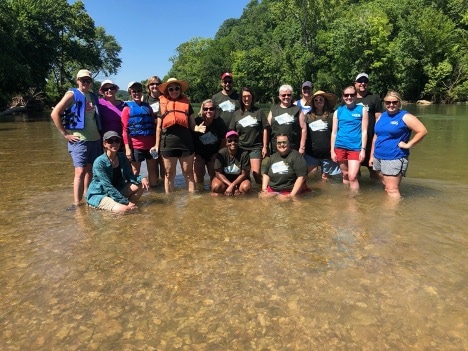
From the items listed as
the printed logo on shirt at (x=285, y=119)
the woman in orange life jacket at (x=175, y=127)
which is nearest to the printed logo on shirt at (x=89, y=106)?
the woman in orange life jacket at (x=175, y=127)

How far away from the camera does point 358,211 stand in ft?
19.4

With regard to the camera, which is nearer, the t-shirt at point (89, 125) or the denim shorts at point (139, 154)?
the t-shirt at point (89, 125)

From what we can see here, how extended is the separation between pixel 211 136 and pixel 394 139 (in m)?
3.29

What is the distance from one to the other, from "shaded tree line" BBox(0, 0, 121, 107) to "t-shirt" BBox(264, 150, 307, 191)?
100 feet

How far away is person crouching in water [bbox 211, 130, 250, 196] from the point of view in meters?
6.99

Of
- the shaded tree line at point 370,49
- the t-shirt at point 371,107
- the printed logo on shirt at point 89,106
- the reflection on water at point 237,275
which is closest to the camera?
the reflection on water at point 237,275

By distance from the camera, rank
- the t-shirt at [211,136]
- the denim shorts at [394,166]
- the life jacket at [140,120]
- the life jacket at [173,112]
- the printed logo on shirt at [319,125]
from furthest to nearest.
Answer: the printed logo on shirt at [319,125], the t-shirt at [211,136], the life jacket at [140,120], the life jacket at [173,112], the denim shorts at [394,166]

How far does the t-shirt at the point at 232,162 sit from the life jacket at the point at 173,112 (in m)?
0.90

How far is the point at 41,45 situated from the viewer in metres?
44.4

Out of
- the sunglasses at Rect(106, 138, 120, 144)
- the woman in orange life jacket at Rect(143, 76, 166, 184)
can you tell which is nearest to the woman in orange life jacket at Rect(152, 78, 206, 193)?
the woman in orange life jacket at Rect(143, 76, 166, 184)

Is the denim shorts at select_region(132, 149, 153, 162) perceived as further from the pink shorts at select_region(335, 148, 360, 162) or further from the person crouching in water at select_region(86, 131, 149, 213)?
the pink shorts at select_region(335, 148, 360, 162)

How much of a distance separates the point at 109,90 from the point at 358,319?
5.44 metres

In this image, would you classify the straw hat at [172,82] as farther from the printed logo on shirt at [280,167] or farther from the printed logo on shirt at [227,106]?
the printed logo on shirt at [280,167]

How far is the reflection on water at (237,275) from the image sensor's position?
116 inches
